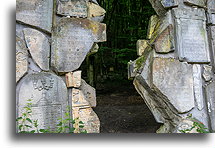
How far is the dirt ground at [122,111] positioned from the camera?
14.3 ft

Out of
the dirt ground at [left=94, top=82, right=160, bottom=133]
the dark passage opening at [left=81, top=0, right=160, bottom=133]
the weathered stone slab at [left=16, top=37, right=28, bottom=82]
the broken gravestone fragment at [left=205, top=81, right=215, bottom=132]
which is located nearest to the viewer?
the weathered stone slab at [left=16, top=37, right=28, bottom=82]

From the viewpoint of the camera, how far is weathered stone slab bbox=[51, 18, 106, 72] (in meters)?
2.87

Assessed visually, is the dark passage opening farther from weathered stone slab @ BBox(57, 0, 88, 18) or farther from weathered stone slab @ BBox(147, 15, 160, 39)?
weathered stone slab @ BBox(57, 0, 88, 18)

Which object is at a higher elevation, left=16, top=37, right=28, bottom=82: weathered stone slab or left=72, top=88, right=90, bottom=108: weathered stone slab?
left=16, top=37, right=28, bottom=82: weathered stone slab

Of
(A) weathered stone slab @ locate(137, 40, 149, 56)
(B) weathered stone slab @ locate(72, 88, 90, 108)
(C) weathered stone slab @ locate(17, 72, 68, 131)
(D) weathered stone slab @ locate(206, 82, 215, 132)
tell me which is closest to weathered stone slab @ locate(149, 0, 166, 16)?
(A) weathered stone slab @ locate(137, 40, 149, 56)

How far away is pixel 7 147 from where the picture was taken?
2436 mm

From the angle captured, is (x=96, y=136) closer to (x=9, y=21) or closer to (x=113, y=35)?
(x=9, y=21)

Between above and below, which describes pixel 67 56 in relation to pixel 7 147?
above

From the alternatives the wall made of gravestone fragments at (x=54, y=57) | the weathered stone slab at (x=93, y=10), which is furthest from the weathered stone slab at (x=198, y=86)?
Answer: the weathered stone slab at (x=93, y=10)

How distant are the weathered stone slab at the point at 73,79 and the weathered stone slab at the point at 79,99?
64 millimetres

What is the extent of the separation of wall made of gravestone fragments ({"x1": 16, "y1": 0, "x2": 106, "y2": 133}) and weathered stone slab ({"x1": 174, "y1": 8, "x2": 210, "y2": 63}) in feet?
3.56

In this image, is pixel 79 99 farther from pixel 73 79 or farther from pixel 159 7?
pixel 159 7
